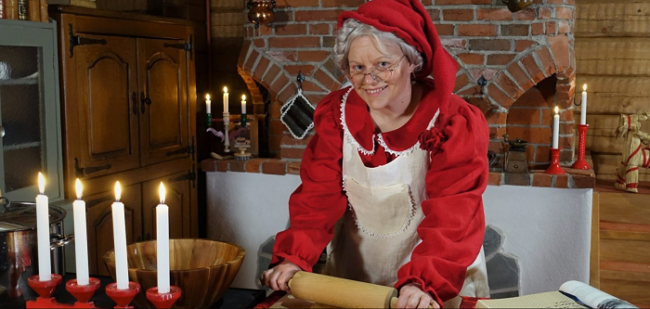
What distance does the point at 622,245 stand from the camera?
3.17m

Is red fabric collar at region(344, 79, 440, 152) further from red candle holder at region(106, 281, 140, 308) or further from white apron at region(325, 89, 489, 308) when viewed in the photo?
red candle holder at region(106, 281, 140, 308)

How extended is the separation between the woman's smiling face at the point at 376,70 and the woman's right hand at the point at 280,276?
18.0 inches

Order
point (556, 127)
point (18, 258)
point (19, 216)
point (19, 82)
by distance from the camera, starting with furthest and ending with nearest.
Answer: point (556, 127) < point (19, 82) < point (19, 216) < point (18, 258)

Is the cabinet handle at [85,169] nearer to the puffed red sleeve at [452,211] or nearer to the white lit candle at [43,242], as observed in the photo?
the white lit candle at [43,242]

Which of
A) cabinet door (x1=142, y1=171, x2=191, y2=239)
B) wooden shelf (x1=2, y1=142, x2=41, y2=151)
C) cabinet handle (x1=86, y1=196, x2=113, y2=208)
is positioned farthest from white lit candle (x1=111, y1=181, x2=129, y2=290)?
cabinet door (x1=142, y1=171, x2=191, y2=239)

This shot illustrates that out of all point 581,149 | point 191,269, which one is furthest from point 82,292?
point 581,149

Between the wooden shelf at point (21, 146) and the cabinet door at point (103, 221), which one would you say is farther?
the cabinet door at point (103, 221)

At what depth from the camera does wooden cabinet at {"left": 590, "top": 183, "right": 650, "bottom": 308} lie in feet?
10.1

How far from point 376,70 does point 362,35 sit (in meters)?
0.09

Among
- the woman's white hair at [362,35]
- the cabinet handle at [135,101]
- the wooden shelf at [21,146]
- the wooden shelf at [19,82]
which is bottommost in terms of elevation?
the wooden shelf at [21,146]

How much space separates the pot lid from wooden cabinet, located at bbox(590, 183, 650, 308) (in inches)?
97.2

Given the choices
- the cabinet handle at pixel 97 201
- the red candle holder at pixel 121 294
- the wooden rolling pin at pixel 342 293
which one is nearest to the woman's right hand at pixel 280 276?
the wooden rolling pin at pixel 342 293

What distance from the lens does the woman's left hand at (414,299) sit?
1.35m

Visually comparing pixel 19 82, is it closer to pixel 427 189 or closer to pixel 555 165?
pixel 427 189
